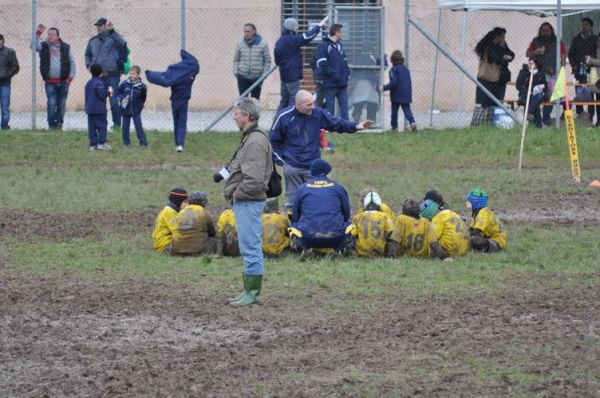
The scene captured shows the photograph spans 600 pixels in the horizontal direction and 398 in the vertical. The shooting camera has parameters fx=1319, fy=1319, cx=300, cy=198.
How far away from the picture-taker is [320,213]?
549 inches

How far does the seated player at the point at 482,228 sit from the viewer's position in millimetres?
14469

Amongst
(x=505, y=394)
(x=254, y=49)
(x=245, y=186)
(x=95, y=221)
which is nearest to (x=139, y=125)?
(x=254, y=49)

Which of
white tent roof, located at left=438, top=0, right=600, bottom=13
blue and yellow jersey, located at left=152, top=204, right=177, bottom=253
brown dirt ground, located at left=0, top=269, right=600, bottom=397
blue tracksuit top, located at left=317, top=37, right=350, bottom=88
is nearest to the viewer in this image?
brown dirt ground, located at left=0, top=269, right=600, bottom=397

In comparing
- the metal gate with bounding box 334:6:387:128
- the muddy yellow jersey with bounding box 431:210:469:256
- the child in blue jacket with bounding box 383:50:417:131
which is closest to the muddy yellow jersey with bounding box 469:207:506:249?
the muddy yellow jersey with bounding box 431:210:469:256

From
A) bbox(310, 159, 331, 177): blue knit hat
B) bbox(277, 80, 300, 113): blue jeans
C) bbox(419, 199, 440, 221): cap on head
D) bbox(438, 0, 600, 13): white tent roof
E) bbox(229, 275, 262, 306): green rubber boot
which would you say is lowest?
bbox(229, 275, 262, 306): green rubber boot

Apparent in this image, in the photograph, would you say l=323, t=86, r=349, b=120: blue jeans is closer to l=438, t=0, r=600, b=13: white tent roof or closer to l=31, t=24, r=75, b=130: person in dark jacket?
l=438, t=0, r=600, b=13: white tent roof

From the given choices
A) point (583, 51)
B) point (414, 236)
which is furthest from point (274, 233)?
point (583, 51)

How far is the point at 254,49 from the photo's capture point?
87.1 feet

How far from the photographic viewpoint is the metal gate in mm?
26594

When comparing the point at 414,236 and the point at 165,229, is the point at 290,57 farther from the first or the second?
the point at 414,236

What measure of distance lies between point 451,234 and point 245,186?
3.28 metres

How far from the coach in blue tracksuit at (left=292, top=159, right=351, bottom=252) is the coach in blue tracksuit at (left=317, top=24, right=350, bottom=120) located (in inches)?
422

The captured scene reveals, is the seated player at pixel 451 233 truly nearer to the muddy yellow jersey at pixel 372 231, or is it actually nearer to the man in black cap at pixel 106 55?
the muddy yellow jersey at pixel 372 231

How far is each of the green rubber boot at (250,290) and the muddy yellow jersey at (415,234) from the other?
2708mm
